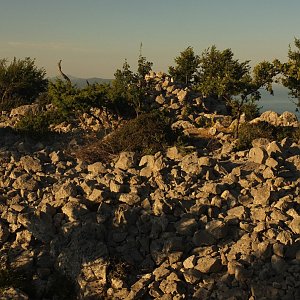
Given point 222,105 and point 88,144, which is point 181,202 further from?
point 222,105

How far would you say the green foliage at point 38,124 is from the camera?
22.3 meters

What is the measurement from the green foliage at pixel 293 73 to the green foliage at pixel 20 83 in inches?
737

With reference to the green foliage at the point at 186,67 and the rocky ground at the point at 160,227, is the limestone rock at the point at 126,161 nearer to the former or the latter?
the rocky ground at the point at 160,227

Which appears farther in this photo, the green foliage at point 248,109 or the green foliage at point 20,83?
the green foliage at point 20,83

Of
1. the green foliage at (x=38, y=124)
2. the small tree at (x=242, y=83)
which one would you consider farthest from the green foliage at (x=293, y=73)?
the green foliage at (x=38, y=124)

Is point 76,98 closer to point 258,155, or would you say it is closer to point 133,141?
point 133,141

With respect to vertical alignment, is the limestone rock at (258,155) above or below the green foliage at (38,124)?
below

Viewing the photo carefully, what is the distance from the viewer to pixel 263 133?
62.0 ft

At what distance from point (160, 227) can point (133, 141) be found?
6.15 m

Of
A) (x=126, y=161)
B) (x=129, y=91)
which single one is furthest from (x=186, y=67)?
(x=126, y=161)

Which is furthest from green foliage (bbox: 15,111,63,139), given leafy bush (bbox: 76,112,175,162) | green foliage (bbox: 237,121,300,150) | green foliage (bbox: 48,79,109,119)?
green foliage (bbox: 237,121,300,150)

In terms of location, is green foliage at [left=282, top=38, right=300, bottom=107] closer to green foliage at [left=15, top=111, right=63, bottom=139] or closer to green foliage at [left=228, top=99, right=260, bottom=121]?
green foliage at [left=228, top=99, right=260, bottom=121]

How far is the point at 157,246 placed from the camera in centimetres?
1320

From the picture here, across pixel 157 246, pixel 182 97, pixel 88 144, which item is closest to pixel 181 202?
pixel 157 246
